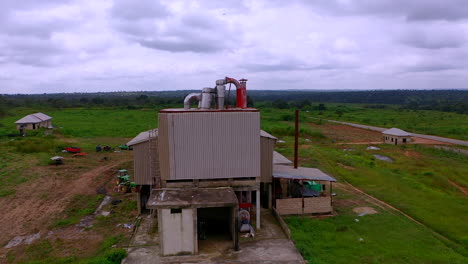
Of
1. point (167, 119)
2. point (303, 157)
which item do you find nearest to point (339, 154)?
point (303, 157)

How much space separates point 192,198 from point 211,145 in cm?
277

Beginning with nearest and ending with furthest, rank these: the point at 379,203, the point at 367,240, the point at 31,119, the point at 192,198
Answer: the point at 192,198 → the point at 367,240 → the point at 379,203 → the point at 31,119

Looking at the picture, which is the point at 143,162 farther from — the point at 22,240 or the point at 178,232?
the point at 22,240

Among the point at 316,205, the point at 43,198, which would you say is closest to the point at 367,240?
the point at 316,205

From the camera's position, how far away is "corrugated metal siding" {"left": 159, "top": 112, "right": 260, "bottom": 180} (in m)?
15.5

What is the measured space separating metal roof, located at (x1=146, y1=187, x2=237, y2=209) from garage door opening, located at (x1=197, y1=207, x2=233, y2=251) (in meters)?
1.53

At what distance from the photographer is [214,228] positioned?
651 inches

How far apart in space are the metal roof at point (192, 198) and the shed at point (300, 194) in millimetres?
4324

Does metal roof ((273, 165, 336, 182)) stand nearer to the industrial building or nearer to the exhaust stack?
the industrial building

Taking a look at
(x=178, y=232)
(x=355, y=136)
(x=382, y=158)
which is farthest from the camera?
(x=355, y=136)

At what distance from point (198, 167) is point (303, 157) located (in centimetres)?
2103

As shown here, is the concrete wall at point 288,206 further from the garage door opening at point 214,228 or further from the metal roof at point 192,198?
the metal roof at point 192,198

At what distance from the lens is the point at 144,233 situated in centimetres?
1589

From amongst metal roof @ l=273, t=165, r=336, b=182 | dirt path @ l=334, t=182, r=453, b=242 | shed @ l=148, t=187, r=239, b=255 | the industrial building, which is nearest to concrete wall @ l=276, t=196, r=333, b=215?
metal roof @ l=273, t=165, r=336, b=182
